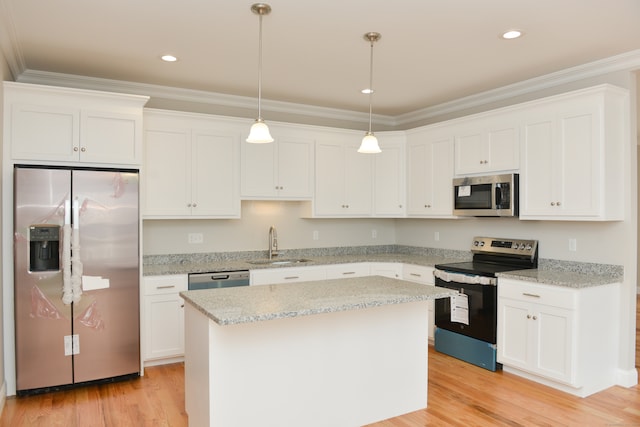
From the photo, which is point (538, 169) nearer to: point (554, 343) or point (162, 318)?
point (554, 343)

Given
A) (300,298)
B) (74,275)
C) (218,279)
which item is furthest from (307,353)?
(74,275)

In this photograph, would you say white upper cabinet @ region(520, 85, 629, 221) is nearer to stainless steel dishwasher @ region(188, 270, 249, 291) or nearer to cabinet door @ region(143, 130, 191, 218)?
stainless steel dishwasher @ region(188, 270, 249, 291)

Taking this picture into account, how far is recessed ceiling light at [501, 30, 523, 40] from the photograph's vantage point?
305 centimetres

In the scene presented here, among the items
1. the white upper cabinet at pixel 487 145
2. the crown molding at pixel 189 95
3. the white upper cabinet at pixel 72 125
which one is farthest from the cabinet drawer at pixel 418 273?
the white upper cabinet at pixel 72 125

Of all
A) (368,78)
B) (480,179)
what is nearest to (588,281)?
(480,179)

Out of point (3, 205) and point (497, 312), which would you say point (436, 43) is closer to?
point (497, 312)

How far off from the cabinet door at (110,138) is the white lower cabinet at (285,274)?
1.50m

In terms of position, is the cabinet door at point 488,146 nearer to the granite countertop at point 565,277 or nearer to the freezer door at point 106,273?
the granite countertop at point 565,277

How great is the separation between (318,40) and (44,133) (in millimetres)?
2165

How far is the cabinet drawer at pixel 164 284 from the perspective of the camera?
386 cm

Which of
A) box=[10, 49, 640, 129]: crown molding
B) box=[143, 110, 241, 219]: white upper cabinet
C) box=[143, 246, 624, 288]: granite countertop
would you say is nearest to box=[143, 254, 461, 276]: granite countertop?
box=[143, 246, 624, 288]: granite countertop

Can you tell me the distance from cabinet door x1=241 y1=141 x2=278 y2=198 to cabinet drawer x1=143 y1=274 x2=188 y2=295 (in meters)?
1.07

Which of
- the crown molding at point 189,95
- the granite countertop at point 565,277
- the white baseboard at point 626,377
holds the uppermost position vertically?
the crown molding at point 189,95

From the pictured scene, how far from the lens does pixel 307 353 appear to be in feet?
8.80
